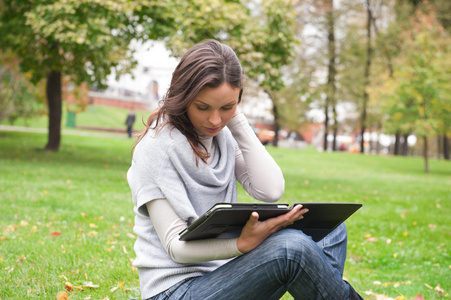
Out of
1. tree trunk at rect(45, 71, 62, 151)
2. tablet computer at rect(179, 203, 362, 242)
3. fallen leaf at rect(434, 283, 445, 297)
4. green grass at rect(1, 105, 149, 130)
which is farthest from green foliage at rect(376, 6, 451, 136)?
green grass at rect(1, 105, 149, 130)

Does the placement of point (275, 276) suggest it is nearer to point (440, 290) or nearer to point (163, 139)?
point (163, 139)

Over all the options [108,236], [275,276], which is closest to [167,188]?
[275,276]

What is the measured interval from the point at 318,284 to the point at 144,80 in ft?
175

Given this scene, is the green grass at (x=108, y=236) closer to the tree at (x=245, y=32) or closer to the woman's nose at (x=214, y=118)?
the woman's nose at (x=214, y=118)

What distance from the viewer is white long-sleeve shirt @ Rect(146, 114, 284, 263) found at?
2.15 meters

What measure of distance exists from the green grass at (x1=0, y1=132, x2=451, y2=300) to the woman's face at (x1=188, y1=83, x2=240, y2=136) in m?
1.67

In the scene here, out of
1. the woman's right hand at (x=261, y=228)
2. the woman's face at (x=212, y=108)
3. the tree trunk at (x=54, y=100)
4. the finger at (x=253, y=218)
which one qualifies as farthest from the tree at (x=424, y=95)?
the finger at (x=253, y=218)

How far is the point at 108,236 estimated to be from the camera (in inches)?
199

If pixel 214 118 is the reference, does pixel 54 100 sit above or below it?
above

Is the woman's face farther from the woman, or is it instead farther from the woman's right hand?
the woman's right hand

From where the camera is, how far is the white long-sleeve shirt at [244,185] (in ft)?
7.06

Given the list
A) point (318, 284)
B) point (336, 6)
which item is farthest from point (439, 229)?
point (336, 6)

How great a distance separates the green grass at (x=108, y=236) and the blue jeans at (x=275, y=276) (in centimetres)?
137

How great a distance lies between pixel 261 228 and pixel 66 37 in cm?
884
